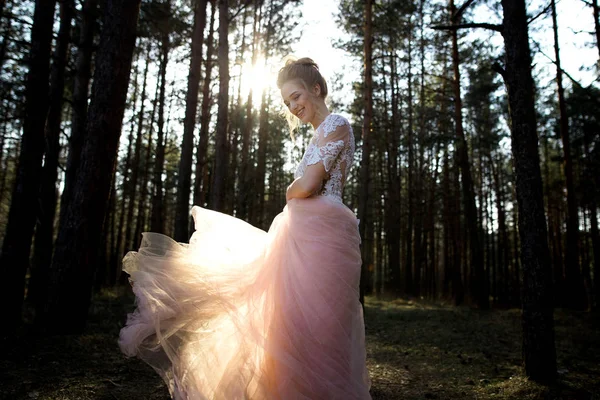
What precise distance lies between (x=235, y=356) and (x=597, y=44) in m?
15.2

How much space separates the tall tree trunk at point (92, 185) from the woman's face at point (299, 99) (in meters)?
3.99

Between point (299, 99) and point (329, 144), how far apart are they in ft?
1.36

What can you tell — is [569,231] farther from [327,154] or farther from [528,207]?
[327,154]

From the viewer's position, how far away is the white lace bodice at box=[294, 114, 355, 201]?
8.63 feet

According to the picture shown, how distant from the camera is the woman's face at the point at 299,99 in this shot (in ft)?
9.18

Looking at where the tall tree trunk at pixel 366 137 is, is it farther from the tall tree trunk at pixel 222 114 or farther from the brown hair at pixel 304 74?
the brown hair at pixel 304 74

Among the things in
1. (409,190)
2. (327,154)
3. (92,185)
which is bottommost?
(327,154)

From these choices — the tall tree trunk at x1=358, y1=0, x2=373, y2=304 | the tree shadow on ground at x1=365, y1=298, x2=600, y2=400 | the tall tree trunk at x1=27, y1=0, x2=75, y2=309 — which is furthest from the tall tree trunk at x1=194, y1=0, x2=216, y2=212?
the tree shadow on ground at x1=365, y1=298, x2=600, y2=400

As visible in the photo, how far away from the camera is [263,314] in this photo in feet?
8.09

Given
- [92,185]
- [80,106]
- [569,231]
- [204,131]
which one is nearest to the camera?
[92,185]

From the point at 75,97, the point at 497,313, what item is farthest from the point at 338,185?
the point at 497,313

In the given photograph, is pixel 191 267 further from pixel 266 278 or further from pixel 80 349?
pixel 80 349

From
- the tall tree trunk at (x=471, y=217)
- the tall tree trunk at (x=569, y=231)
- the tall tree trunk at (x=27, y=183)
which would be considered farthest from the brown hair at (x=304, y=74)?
the tall tree trunk at (x=569, y=231)

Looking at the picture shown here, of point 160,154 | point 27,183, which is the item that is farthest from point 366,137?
point 27,183
